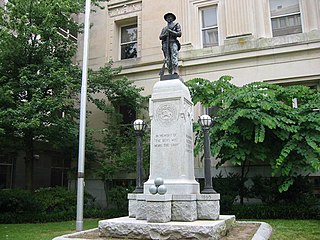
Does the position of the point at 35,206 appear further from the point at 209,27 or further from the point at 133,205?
the point at 209,27

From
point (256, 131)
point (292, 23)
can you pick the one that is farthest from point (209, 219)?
point (292, 23)

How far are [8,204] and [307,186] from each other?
496 inches

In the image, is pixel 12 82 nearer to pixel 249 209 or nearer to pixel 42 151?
pixel 42 151

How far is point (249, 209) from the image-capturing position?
1277 centimetres

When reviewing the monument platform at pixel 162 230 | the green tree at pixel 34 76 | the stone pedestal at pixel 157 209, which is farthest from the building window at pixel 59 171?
the stone pedestal at pixel 157 209

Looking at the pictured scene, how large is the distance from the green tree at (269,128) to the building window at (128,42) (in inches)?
311

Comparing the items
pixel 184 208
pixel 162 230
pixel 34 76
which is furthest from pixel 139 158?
pixel 34 76

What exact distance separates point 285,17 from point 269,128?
25.2 ft

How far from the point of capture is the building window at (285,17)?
16.3m

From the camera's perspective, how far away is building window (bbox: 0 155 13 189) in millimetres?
17547

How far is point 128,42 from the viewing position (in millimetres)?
19984

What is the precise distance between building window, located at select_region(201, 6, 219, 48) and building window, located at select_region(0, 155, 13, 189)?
1262 centimetres

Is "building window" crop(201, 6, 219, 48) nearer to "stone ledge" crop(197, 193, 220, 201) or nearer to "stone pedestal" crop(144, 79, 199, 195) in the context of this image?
"stone pedestal" crop(144, 79, 199, 195)

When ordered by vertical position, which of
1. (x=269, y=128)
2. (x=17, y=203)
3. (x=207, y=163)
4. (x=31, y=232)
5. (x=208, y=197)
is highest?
(x=269, y=128)
